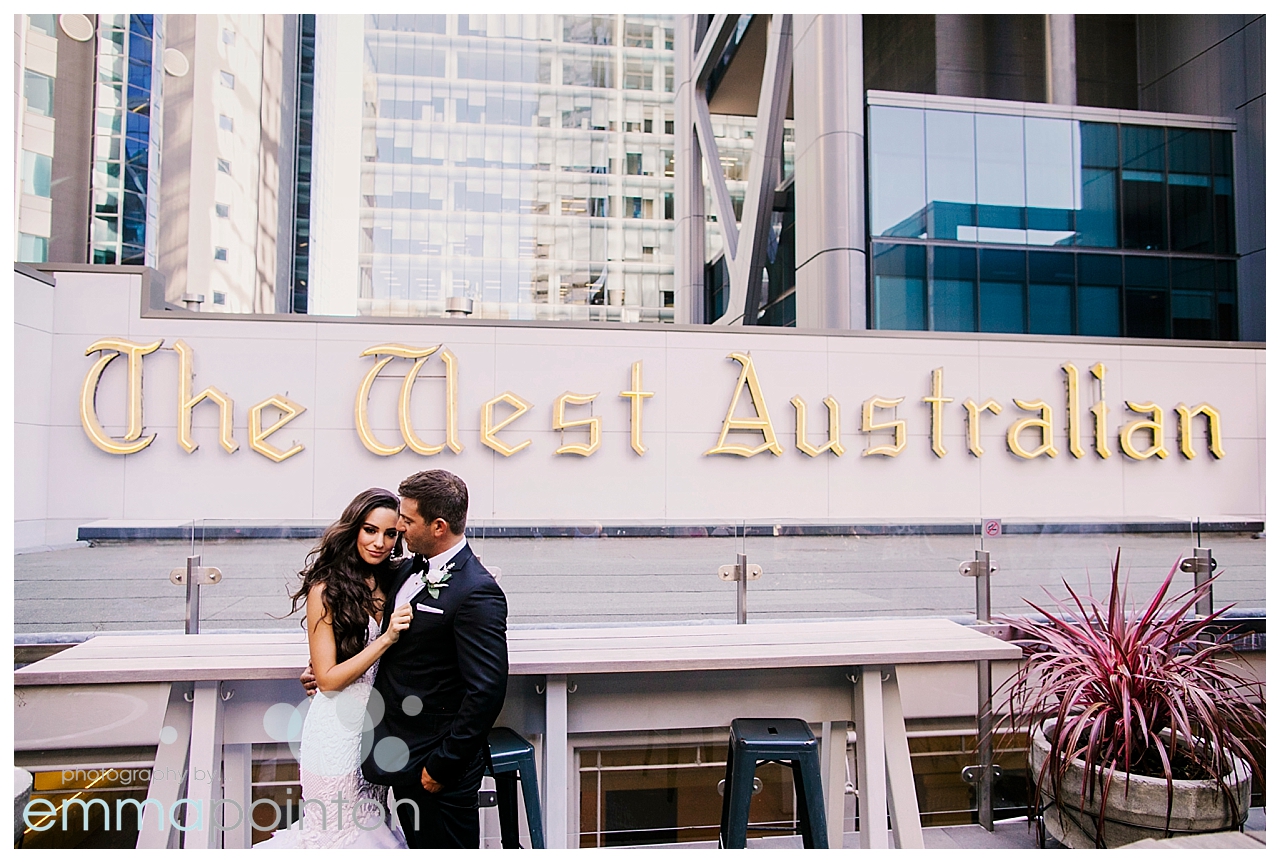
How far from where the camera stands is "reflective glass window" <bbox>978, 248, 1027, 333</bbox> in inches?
565

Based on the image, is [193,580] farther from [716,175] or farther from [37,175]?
[716,175]

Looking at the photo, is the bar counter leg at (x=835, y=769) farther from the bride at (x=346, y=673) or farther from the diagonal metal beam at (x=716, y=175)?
the diagonal metal beam at (x=716, y=175)

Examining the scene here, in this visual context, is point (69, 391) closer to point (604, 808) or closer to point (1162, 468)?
point (604, 808)

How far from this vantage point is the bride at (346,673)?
2.84 meters

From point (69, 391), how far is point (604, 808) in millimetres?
7273

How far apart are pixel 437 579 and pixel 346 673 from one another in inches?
18.1

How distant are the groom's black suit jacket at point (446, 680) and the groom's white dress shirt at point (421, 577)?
1.2 inches

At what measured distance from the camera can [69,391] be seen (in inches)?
319

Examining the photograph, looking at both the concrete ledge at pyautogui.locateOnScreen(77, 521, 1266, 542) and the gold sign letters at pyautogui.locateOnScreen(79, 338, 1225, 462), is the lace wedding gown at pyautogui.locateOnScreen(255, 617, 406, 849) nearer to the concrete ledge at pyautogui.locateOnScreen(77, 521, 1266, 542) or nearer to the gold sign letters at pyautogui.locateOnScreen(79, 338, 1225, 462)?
the concrete ledge at pyautogui.locateOnScreen(77, 521, 1266, 542)

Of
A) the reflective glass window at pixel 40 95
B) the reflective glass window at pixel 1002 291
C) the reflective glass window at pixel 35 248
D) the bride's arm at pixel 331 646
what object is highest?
the reflective glass window at pixel 40 95

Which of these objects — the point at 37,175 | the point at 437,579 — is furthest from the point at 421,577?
the point at 37,175

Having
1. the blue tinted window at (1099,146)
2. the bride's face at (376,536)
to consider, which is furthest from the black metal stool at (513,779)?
the blue tinted window at (1099,146)

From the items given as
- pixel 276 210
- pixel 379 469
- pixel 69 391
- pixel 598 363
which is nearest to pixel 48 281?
pixel 69 391

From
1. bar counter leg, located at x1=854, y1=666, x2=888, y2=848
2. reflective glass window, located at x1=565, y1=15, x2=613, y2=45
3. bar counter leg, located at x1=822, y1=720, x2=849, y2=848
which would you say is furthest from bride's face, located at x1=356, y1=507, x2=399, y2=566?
reflective glass window, located at x1=565, y1=15, x2=613, y2=45
